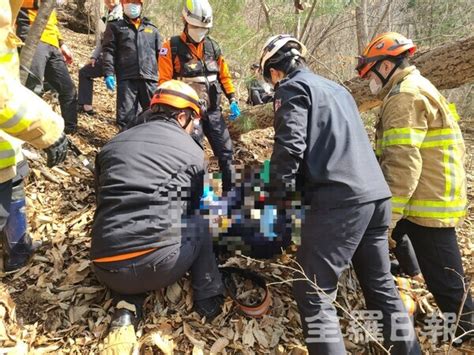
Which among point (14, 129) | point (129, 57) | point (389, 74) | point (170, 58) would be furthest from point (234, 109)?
point (14, 129)

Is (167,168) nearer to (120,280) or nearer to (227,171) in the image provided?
(120,280)

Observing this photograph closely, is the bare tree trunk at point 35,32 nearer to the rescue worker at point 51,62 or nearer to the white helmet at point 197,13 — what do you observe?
the rescue worker at point 51,62

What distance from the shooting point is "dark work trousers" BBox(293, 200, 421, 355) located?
8.07 ft

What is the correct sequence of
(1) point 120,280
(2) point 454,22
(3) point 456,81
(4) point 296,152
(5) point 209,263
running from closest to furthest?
(4) point 296,152
(1) point 120,280
(5) point 209,263
(3) point 456,81
(2) point 454,22

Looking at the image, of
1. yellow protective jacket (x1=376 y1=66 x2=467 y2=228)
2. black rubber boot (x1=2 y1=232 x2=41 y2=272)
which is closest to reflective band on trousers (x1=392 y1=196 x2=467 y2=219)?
yellow protective jacket (x1=376 y1=66 x2=467 y2=228)

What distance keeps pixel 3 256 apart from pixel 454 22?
12.1m

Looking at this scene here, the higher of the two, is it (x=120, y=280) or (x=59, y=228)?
(x=59, y=228)

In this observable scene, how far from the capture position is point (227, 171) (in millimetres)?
4719

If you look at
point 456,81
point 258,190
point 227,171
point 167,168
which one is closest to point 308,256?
point 258,190

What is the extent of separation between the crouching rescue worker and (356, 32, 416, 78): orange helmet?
152 cm

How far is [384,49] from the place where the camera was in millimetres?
3051

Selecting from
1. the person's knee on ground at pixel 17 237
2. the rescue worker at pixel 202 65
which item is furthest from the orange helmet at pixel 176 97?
the rescue worker at pixel 202 65

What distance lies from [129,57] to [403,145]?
3.65 m

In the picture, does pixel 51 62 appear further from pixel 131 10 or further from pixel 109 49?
pixel 131 10
